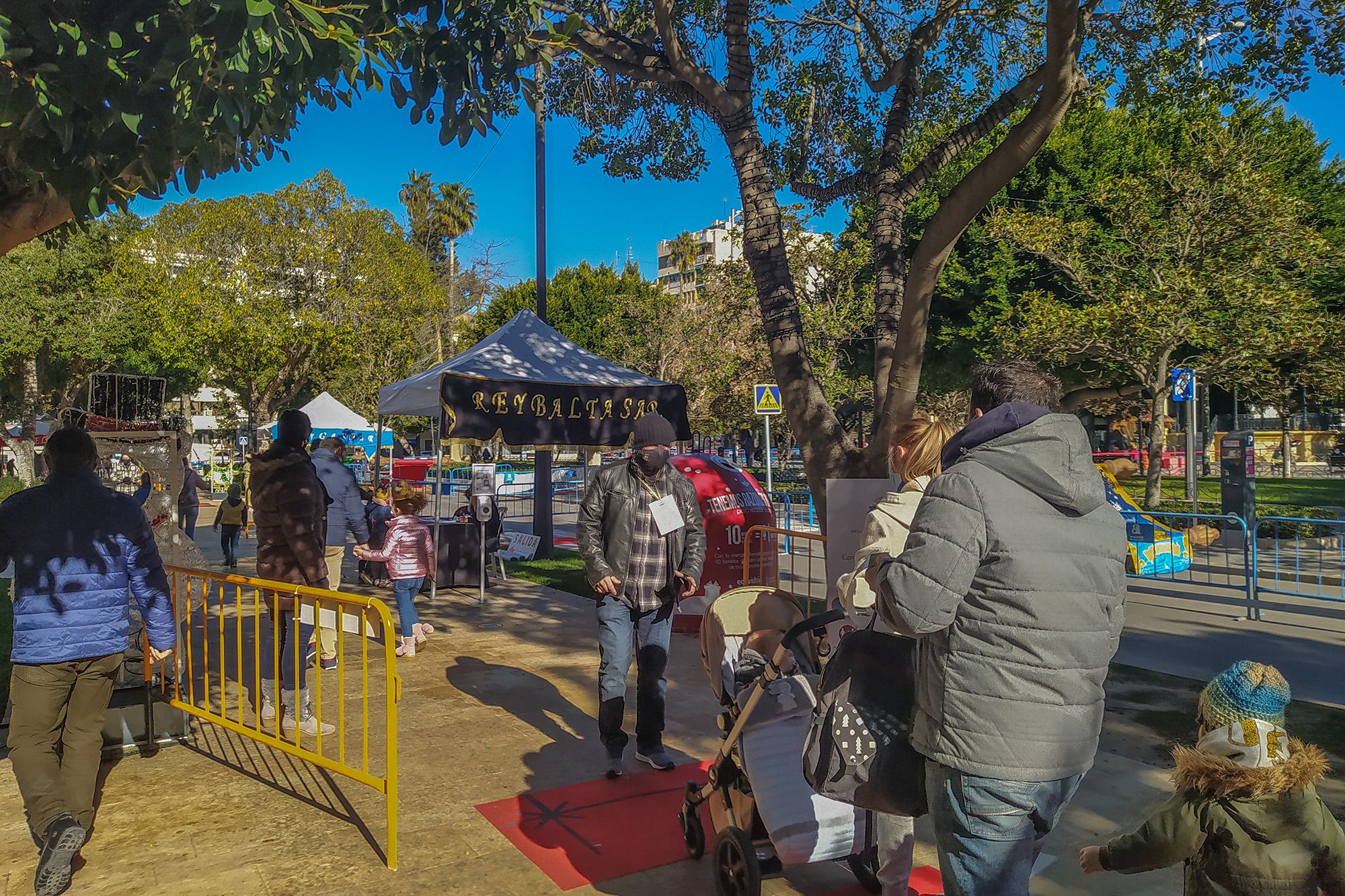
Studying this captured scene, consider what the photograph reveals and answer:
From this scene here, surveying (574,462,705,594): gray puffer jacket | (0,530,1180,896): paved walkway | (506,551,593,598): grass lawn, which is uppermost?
(574,462,705,594): gray puffer jacket

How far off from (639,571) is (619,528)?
254 mm

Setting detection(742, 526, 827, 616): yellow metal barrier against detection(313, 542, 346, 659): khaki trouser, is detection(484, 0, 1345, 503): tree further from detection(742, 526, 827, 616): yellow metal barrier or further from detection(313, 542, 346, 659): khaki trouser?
detection(313, 542, 346, 659): khaki trouser

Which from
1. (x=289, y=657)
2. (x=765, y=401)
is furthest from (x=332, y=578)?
(x=765, y=401)

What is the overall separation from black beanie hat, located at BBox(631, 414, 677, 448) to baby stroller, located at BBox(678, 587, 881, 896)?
47.2 inches

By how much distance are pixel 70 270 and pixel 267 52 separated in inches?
1300

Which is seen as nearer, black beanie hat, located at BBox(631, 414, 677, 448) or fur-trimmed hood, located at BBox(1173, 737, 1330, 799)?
fur-trimmed hood, located at BBox(1173, 737, 1330, 799)

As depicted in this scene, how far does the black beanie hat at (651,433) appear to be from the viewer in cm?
478

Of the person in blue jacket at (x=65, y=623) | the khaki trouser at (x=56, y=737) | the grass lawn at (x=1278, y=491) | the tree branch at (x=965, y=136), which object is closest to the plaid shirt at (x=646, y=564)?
the person in blue jacket at (x=65, y=623)

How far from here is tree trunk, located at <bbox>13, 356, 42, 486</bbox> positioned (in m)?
29.8

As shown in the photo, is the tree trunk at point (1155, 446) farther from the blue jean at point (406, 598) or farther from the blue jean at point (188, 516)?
the blue jean at point (188, 516)

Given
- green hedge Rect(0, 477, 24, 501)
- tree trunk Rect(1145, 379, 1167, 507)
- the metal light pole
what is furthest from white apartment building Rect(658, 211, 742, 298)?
green hedge Rect(0, 477, 24, 501)

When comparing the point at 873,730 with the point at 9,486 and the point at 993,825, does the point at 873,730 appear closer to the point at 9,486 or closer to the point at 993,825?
the point at 993,825

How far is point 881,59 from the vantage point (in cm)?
841

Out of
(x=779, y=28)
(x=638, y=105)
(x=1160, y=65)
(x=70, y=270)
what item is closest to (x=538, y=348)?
(x=638, y=105)
